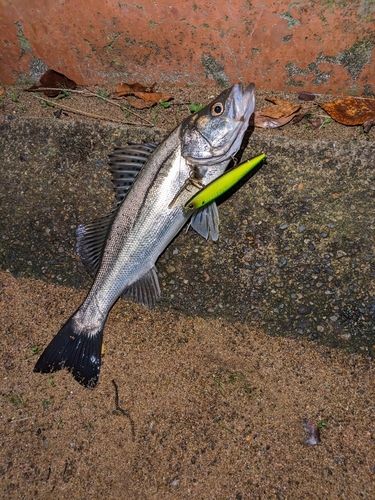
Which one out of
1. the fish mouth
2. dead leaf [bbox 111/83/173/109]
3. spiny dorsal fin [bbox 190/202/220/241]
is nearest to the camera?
the fish mouth

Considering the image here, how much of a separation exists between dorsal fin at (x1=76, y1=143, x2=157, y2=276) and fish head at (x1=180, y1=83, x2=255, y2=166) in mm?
348

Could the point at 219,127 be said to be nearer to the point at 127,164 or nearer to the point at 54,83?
the point at 127,164

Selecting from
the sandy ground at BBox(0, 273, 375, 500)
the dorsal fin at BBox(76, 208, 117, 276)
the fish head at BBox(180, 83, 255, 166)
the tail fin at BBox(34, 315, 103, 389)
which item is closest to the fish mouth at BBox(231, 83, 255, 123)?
the fish head at BBox(180, 83, 255, 166)

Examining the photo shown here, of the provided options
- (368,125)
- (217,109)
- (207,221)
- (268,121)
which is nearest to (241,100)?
(217,109)

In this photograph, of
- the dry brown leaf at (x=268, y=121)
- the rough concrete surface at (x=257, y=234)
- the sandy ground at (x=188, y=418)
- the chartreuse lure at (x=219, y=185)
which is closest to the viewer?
the sandy ground at (x=188, y=418)

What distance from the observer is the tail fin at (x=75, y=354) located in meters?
2.98

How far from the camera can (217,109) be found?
9.37 feet

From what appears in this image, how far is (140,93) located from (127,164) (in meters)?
0.83

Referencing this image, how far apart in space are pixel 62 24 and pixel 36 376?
288cm

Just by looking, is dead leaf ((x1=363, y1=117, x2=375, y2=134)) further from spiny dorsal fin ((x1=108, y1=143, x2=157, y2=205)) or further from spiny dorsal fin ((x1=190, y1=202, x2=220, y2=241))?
spiny dorsal fin ((x1=108, y1=143, x2=157, y2=205))

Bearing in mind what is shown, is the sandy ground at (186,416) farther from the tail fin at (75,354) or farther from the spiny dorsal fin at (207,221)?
the spiny dorsal fin at (207,221)

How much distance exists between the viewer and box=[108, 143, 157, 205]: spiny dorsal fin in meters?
3.09

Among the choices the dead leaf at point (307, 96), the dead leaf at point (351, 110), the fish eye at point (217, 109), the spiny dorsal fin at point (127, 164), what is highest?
the fish eye at point (217, 109)

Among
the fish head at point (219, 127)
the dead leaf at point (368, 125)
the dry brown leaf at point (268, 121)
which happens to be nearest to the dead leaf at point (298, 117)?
the dry brown leaf at point (268, 121)
